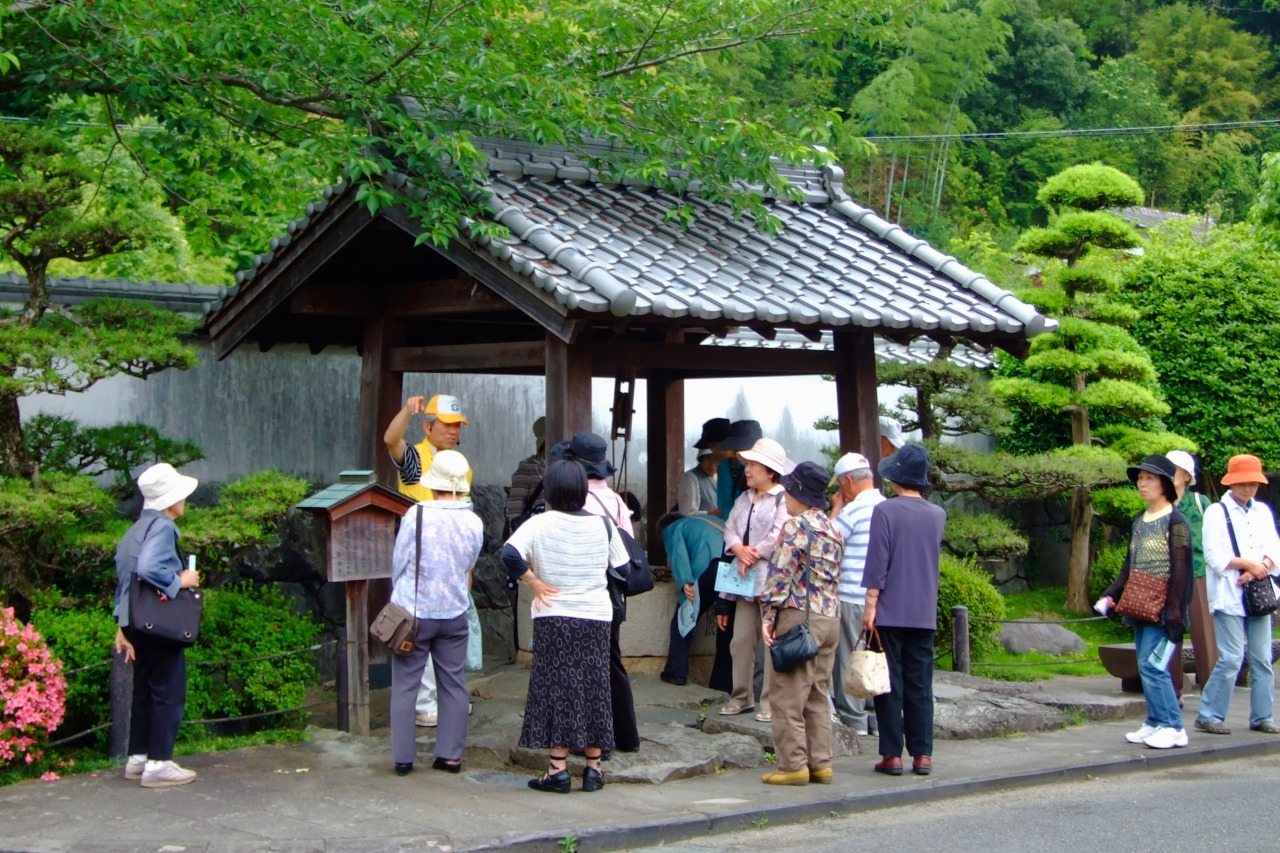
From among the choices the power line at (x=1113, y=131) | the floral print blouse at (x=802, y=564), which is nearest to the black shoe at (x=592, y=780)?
the floral print blouse at (x=802, y=564)

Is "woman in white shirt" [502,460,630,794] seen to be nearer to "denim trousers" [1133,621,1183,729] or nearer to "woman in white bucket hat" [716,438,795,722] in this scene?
"woman in white bucket hat" [716,438,795,722]

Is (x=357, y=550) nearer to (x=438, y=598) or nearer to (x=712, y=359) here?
(x=438, y=598)

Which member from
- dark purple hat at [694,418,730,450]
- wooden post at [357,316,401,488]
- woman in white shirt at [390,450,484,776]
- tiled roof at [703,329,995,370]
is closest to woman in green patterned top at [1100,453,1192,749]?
dark purple hat at [694,418,730,450]

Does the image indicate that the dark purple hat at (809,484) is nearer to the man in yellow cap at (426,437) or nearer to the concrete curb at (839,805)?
the concrete curb at (839,805)

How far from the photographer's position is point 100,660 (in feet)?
27.1

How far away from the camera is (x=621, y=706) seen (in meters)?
7.96

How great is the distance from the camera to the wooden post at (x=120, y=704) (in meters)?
7.98

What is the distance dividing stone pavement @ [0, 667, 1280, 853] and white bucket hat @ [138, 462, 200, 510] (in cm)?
162

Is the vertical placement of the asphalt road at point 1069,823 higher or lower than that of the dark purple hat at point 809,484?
lower

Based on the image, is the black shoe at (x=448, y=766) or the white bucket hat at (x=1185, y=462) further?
the white bucket hat at (x=1185, y=462)

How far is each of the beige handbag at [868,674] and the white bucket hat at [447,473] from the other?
2.57 metres

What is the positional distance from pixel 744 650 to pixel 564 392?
7.19 feet

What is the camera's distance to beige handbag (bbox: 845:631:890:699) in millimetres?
7590

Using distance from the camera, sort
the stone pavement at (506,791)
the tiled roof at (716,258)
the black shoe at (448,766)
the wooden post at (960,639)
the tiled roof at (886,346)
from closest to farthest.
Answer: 1. the stone pavement at (506,791)
2. the black shoe at (448,766)
3. the tiled roof at (716,258)
4. the wooden post at (960,639)
5. the tiled roof at (886,346)
